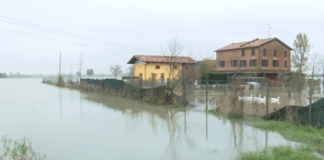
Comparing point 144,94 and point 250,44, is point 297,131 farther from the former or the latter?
point 250,44

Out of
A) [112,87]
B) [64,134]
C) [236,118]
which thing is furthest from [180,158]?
[112,87]

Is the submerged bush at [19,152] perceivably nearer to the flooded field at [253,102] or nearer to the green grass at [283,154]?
the green grass at [283,154]

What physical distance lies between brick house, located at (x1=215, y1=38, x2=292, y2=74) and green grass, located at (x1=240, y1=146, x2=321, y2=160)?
3278cm

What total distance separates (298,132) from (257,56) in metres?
32.9

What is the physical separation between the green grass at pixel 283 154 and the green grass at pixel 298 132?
0.71 metres

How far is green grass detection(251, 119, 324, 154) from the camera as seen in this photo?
21.5 feet

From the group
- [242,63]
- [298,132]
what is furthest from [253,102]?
[242,63]

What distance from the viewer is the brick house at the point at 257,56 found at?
3850cm

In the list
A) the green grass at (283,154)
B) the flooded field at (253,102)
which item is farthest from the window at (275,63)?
the green grass at (283,154)

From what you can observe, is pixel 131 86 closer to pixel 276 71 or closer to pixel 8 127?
pixel 8 127

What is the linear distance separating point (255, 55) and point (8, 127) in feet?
118

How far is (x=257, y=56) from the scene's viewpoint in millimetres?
38094

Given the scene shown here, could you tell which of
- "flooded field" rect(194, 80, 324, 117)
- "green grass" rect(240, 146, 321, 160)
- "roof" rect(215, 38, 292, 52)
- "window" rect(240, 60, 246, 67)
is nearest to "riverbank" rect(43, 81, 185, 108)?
"flooded field" rect(194, 80, 324, 117)

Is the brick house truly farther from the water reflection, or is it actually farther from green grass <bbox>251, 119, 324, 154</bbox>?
green grass <bbox>251, 119, 324, 154</bbox>
